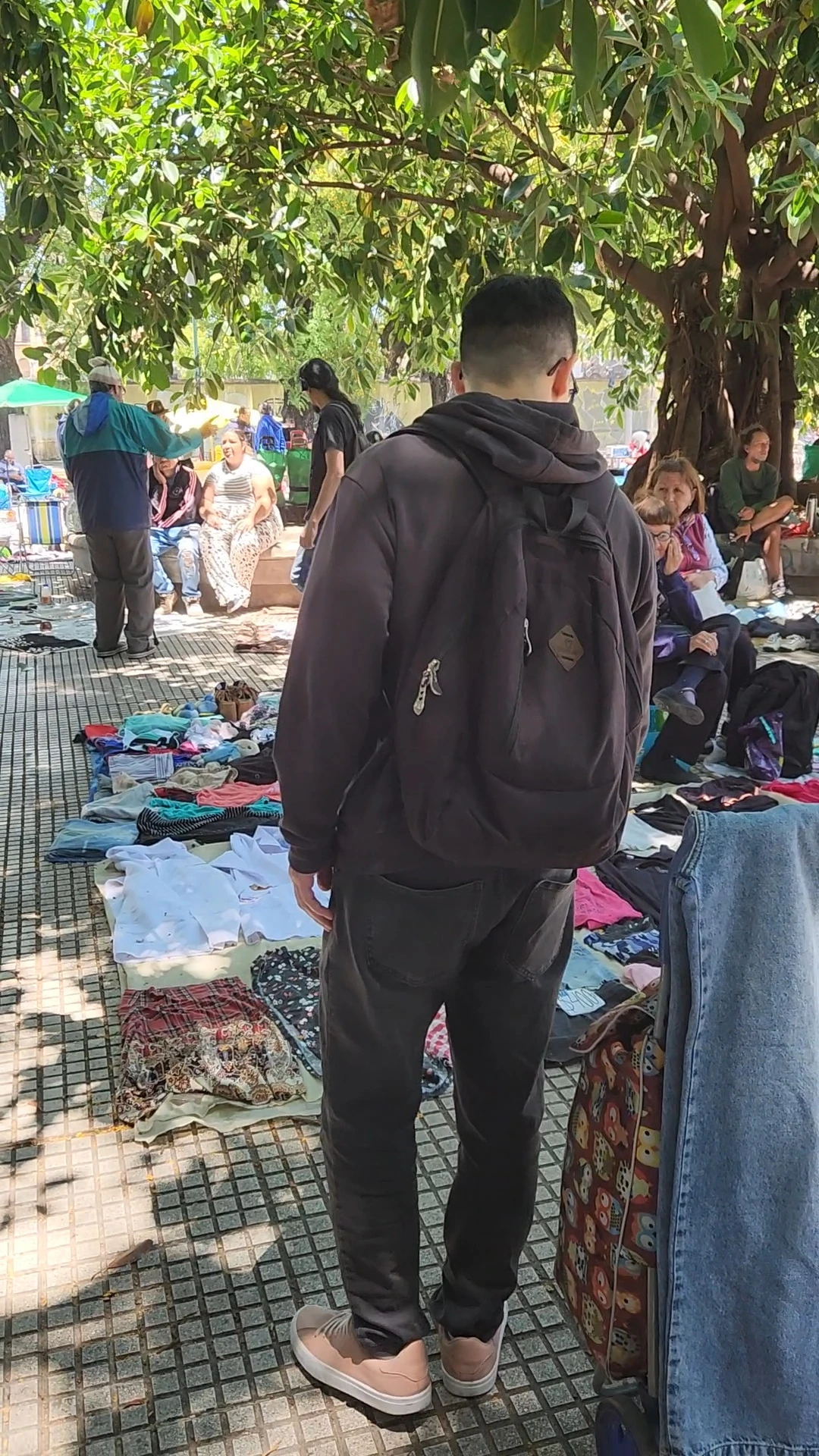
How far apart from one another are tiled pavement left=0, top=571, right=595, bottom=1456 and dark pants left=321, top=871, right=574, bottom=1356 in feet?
0.61

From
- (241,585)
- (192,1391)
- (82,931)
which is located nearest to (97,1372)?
(192,1391)

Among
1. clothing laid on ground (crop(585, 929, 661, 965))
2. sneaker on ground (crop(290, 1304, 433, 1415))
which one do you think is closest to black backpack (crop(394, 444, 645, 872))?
sneaker on ground (crop(290, 1304, 433, 1415))

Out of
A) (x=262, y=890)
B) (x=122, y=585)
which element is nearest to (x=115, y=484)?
(x=122, y=585)

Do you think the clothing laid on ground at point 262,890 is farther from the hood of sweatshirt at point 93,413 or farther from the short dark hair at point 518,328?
the hood of sweatshirt at point 93,413

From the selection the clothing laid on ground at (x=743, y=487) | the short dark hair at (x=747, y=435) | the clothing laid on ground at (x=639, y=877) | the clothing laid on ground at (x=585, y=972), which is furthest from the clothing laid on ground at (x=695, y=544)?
the short dark hair at (x=747, y=435)

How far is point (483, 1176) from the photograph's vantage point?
2033 mm

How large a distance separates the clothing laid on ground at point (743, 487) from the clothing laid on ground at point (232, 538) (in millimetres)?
4298

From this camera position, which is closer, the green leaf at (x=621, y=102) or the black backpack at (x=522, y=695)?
the black backpack at (x=522, y=695)

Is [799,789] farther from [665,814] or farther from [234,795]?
[234,795]

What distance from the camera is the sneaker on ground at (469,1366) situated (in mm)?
2096

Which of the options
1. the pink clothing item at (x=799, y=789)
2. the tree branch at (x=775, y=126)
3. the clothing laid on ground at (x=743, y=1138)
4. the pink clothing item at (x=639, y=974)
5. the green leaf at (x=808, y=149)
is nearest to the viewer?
the clothing laid on ground at (x=743, y=1138)

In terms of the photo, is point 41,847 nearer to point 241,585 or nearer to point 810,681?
point 810,681

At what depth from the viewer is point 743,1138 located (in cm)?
152

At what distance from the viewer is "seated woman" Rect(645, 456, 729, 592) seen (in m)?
6.21
